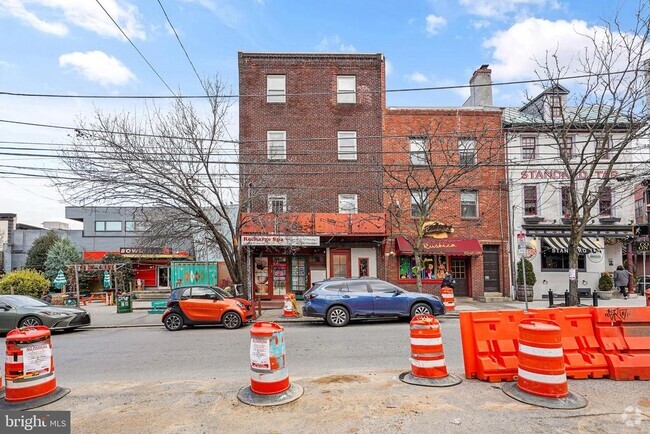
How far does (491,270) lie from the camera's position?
1977cm

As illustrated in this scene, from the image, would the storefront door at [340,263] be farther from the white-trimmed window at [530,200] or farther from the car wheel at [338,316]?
the white-trimmed window at [530,200]

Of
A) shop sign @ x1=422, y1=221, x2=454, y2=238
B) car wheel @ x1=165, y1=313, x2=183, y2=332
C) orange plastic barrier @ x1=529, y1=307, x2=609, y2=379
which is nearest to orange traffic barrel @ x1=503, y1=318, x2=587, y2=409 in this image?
orange plastic barrier @ x1=529, y1=307, x2=609, y2=379

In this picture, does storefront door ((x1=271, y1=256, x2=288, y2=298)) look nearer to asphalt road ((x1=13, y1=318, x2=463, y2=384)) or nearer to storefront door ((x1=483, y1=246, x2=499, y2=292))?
asphalt road ((x1=13, y1=318, x2=463, y2=384))

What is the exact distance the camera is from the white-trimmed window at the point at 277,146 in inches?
765

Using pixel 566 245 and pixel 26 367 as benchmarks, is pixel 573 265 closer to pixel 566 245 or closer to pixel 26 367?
pixel 566 245

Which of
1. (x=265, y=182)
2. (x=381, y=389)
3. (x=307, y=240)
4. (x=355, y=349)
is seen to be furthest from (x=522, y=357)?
(x=265, y=182)

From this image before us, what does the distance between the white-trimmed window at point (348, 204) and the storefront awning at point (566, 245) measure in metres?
9.38

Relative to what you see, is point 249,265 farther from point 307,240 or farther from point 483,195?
point 483,195

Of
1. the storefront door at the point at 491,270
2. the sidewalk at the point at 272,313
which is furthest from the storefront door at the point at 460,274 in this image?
the storefront door at the point at 491,270

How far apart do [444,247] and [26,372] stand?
16.4 metres

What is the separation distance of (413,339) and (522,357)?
1.50 metres

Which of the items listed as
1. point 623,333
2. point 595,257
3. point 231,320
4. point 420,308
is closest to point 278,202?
point 231,320

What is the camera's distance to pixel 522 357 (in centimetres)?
534

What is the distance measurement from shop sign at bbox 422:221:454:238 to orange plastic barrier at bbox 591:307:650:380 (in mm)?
12889
